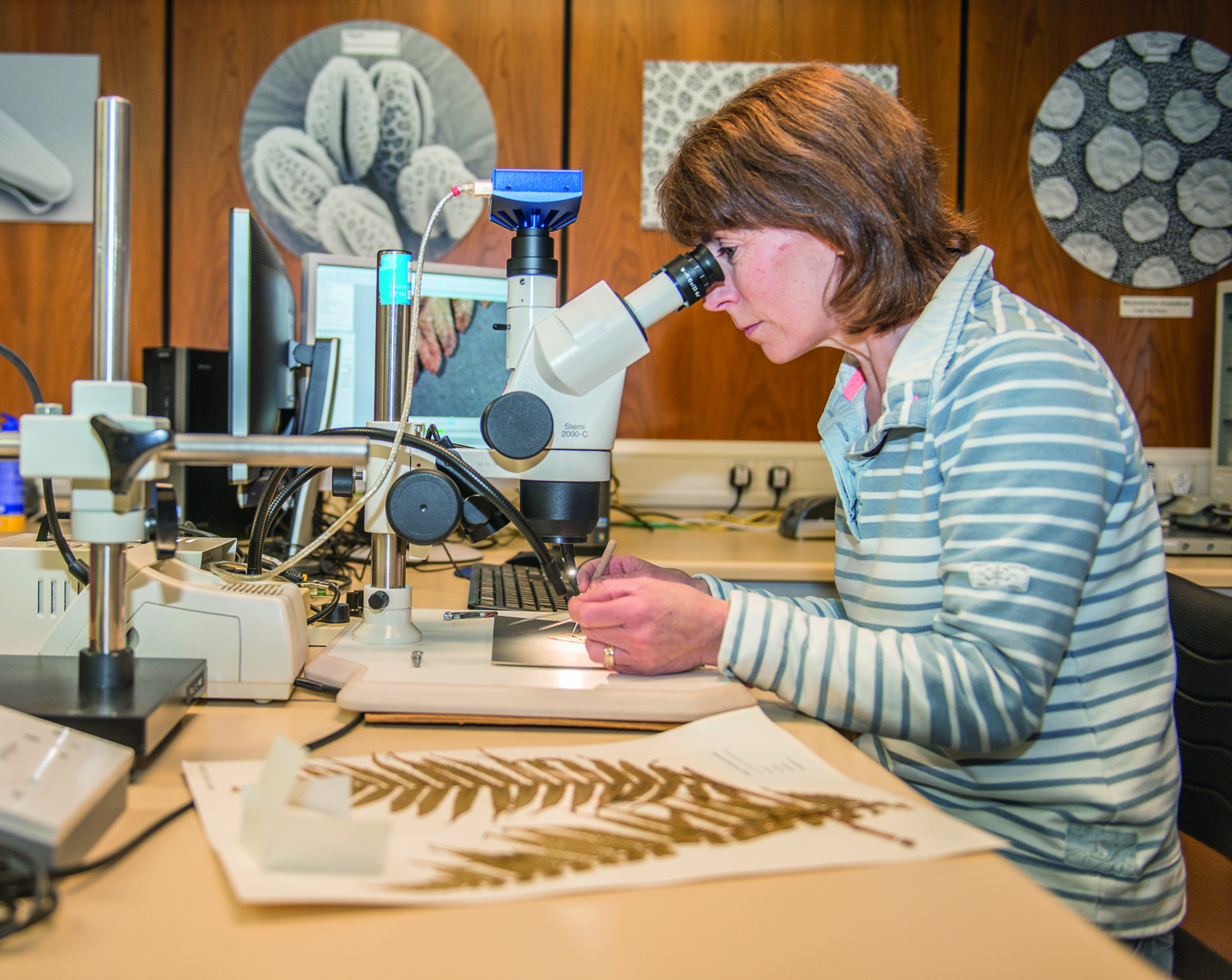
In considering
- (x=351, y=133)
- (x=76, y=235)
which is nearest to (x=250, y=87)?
(x=351, y=133)

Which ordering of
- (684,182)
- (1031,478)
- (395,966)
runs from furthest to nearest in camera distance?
(684,182)
(1031,478)
(395,966)

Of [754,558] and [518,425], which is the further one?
[754,558]

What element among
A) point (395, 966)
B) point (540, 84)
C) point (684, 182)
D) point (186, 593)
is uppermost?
point (540, 84)

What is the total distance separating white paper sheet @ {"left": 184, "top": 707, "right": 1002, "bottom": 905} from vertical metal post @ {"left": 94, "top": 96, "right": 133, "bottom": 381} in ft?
1.06

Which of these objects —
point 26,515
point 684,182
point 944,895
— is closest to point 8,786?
point 944,895

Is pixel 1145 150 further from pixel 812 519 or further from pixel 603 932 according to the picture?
pixel 603 932

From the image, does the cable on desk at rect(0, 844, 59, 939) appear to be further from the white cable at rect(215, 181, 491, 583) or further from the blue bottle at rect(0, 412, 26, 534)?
the blue bottle at rect(0, 412, 26, 534)

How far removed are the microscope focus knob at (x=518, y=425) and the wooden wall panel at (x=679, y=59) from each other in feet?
5.29

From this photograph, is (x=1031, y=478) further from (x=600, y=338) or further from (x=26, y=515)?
(x=26, y=515)

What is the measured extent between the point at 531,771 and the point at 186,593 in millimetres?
392

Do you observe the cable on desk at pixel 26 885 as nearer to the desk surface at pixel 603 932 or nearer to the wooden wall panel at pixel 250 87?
the desk surface at pixel 603 932

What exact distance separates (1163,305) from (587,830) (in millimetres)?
2530

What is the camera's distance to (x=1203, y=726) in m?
0.95

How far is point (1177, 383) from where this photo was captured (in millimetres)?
2484
